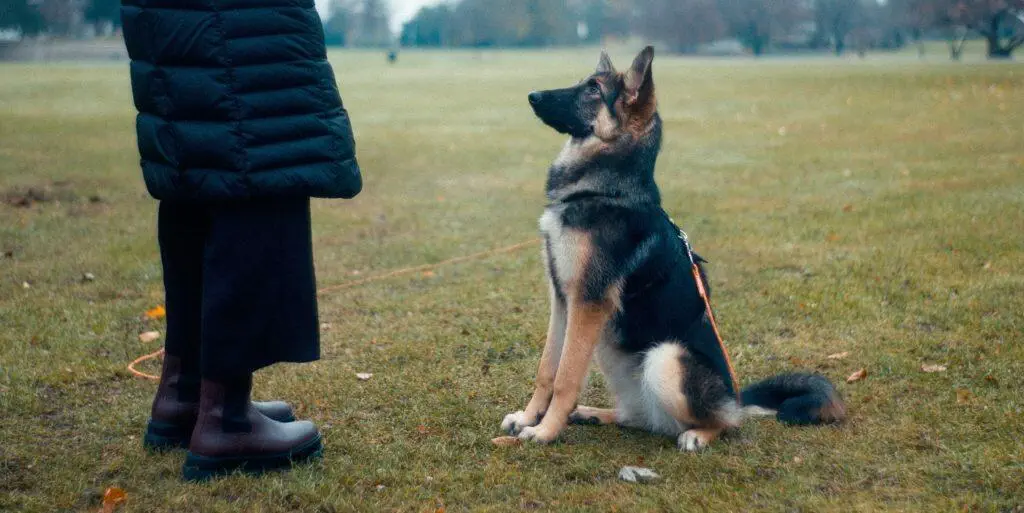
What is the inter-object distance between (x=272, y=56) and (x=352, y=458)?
1755mm

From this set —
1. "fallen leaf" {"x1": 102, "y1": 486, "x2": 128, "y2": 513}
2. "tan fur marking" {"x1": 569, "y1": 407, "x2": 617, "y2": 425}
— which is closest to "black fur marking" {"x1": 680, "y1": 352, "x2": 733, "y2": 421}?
"tan fur marking" {"x1": 569, "y1": 407, "x2": 617, "y2": 425}

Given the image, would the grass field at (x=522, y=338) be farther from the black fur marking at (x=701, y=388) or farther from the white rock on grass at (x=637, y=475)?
the black fur marking at (x=701, y=388)

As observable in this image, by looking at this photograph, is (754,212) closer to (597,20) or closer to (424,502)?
(424,502)

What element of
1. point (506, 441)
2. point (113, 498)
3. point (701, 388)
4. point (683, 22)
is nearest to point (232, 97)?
point (113, 498)

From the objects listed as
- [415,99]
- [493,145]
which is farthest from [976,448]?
[415,99]

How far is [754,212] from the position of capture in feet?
34.2

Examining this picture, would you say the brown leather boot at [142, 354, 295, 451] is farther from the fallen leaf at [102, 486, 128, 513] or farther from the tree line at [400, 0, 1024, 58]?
the tree line at [400, 0, 1024, 58]

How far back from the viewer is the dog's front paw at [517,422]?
4.32 metres

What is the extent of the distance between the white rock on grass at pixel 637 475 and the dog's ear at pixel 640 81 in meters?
1.63

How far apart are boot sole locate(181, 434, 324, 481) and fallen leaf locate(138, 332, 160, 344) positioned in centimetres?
235

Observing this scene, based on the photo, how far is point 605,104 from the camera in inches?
167

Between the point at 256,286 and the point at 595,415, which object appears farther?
the point at 595,415

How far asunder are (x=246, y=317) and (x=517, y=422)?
1472 mm

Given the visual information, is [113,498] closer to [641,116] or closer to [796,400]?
[641,116]
